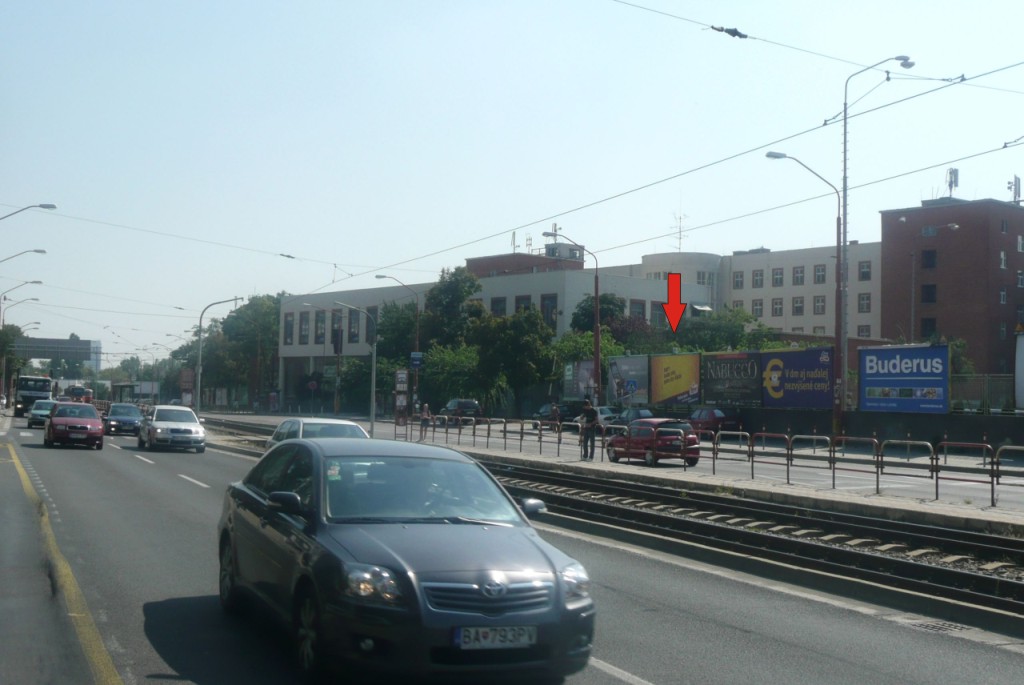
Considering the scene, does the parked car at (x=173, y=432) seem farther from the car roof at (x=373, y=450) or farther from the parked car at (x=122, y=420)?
the car roof at (x=373, y=450)

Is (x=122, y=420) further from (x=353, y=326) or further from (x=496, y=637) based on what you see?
(x=353, y=326)

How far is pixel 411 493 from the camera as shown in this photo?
23.0 feet

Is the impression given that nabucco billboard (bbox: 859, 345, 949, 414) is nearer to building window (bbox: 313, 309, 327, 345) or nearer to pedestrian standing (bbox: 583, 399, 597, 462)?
pedestrian standing (bbox: 583, 399, 597, 462)

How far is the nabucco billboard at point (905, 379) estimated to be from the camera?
3810cm

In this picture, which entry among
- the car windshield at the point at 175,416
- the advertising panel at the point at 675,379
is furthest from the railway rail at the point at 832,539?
the advertising panel at the point at 675,379

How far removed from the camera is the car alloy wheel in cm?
605

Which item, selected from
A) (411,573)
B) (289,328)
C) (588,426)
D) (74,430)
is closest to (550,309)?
(289,328)

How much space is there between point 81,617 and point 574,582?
415 cm

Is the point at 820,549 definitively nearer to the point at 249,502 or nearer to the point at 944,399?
the point at 249,502

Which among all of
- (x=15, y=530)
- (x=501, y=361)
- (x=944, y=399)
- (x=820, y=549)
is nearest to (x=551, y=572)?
(x=820, y=549)

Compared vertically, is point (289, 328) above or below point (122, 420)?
above

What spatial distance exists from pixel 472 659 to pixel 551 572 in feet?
Result: 2.34

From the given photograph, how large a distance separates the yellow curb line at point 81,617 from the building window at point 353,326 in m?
81.4

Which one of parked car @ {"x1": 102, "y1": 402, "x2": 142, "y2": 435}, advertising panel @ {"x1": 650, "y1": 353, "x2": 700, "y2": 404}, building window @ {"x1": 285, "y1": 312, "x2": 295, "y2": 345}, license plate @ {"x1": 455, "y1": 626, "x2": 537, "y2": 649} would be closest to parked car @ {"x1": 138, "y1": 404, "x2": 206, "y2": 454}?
parked car @ {"x1": 102, "y1": 402, "x2": 142, "y2": 435}
